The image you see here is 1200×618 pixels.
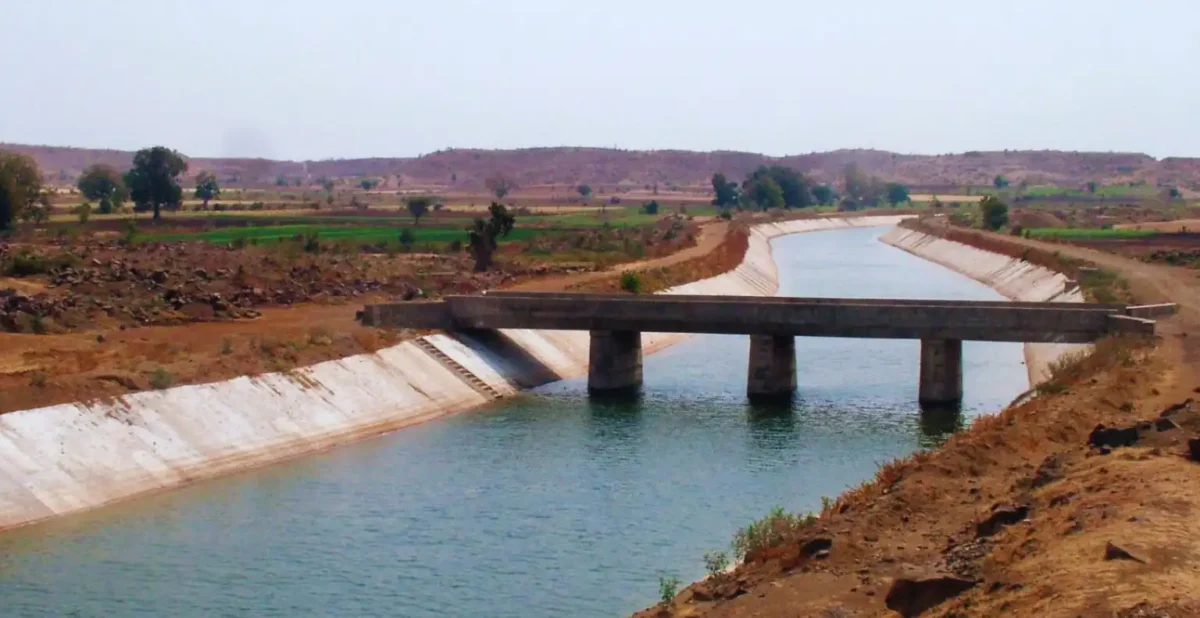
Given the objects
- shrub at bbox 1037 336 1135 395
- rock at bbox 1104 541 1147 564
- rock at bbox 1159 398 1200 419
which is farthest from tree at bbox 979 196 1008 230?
rock at bbox 1104 541 1147 564

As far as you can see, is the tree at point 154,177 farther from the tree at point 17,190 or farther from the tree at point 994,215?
the tree at point 994,215

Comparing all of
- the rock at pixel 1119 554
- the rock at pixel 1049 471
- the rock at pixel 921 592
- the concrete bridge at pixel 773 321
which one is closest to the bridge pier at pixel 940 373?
the concrete bridge at pixel 773 321

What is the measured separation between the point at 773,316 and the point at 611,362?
228 inches

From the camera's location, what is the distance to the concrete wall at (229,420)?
117 feet

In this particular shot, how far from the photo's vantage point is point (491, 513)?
34531 millimetres

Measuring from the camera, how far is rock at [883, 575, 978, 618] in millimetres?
19641

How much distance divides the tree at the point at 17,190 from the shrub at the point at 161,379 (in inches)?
2525

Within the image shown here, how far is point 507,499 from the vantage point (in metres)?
36.0

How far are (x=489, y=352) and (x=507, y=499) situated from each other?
856 inches

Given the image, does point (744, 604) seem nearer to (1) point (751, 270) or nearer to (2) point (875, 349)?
(2) point (875, 349)

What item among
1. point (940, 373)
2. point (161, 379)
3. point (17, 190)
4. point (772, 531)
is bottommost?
point (940, 373)

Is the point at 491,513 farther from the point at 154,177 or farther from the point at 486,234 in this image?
the point at 154,177

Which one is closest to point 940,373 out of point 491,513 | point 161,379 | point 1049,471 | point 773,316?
point 773,316

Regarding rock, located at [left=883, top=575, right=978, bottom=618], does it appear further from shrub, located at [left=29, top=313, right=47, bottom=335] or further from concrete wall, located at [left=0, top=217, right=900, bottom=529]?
shrub, located at [left=29, top=313, right=47, bottom=335]
